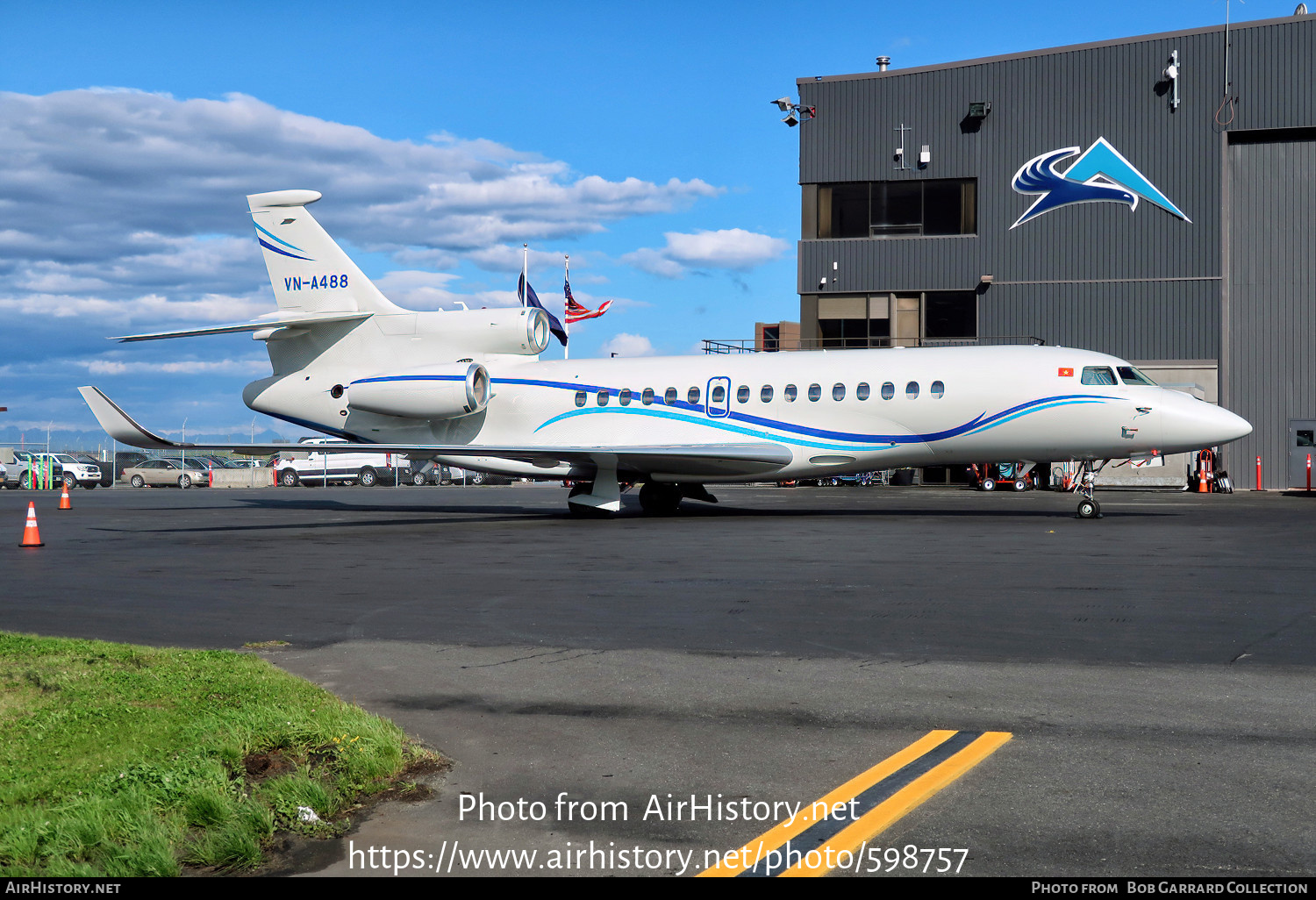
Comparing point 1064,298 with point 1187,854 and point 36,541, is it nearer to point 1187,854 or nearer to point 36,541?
point 36,541

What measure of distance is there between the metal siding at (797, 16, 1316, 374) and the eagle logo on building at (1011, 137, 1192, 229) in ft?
0.94

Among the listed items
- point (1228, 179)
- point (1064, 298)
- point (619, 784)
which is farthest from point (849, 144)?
point (619, 784)

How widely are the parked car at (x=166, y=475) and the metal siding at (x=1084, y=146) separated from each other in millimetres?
33838

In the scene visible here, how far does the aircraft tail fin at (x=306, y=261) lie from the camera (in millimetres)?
25328

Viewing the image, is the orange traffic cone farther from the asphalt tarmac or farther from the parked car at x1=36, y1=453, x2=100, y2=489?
the parked car at x1=36, y1=453, x2=100, y2=489

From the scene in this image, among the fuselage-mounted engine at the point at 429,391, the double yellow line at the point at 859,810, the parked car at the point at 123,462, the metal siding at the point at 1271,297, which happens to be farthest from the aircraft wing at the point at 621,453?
the parked car at the point at 123,462

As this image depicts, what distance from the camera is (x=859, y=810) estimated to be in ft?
14.3

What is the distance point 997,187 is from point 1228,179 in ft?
26.7

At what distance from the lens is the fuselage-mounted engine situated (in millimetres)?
24172

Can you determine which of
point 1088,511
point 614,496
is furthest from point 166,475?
point 1088,511

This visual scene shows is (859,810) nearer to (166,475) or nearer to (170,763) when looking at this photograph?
(170,763)

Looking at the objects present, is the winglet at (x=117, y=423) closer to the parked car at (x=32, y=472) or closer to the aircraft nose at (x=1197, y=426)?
the aircraft nose at (x=1197, y=426)

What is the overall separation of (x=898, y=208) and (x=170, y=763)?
41326 millimetres
